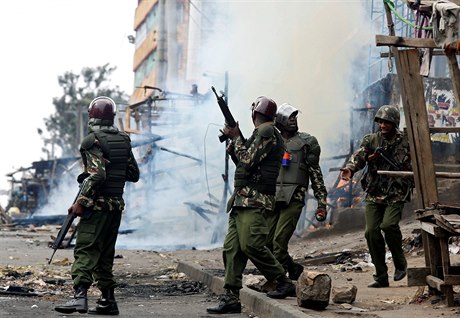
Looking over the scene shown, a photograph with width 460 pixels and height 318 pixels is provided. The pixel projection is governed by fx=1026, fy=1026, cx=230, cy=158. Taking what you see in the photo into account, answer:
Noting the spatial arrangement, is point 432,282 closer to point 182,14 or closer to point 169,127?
point 169,127

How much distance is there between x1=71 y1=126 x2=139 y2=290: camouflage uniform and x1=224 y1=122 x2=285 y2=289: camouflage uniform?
973 millimetres

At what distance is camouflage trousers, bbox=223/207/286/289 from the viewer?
26.8 feet

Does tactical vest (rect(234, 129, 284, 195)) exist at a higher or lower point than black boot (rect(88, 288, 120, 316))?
higher

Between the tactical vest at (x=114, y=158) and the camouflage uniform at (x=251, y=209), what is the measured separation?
962mm

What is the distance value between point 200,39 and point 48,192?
15.5m

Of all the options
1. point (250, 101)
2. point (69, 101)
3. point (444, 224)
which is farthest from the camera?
point (69, 101)

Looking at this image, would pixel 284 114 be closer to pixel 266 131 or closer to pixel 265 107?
pixel 265 107

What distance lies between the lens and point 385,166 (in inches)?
384

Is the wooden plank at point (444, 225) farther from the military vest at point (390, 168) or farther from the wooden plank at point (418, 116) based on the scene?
the military vest at point (390, 168)

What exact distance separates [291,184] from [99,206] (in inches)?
81.7

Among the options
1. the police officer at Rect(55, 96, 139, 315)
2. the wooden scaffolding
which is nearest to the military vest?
the wooden scaffolding

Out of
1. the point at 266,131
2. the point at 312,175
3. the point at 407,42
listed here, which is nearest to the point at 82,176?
the point at 266,131

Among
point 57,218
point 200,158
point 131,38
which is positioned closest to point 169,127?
point 200,158

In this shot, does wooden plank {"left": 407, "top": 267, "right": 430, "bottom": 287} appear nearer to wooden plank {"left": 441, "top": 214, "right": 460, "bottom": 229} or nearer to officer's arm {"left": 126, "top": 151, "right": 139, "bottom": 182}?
wooden plank {"left": 441, "top": 214, "right": 460, "bottom": 229}
